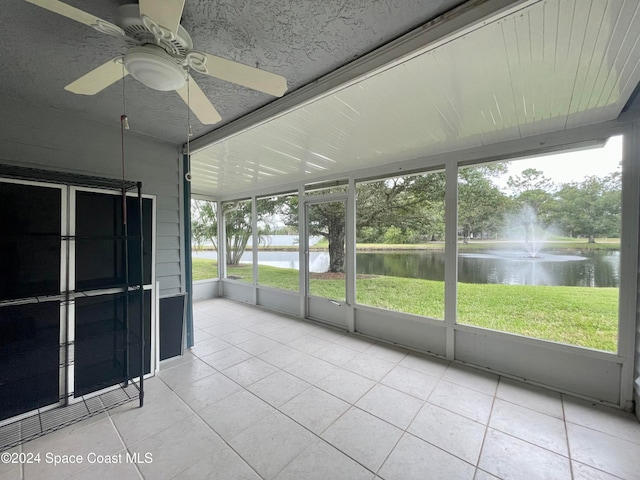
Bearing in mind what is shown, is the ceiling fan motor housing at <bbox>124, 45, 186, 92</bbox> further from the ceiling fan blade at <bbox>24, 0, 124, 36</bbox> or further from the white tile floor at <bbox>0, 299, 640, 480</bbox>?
the white tile floor at <bbox>0, 299, 640, 480</bbox>

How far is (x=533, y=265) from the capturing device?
265 cm

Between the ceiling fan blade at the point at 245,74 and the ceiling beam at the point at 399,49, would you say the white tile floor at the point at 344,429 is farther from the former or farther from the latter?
the ceiling beam at the point at 399,49

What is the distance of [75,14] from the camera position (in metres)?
0.93

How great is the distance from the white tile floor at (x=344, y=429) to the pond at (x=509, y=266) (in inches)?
41.5

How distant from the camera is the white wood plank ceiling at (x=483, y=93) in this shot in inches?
47.4

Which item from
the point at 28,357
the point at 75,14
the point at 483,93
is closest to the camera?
the point at 75,14

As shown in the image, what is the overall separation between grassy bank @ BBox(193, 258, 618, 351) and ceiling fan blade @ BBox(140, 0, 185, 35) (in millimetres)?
3269

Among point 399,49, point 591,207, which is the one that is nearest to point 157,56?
point 399,49

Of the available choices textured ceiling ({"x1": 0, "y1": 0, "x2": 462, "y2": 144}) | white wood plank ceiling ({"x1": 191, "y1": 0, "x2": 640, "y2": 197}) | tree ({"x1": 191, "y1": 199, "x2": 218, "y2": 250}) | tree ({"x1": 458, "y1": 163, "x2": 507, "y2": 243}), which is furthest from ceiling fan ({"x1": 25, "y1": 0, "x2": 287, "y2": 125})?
tree ({"x1": 191, "y1": 199, "x2": 218, "y2": 250})

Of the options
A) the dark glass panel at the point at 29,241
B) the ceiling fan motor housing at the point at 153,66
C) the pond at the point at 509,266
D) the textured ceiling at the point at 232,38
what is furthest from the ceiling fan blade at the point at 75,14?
the pond at the point at 509,266

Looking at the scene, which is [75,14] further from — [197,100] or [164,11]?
[197,100]

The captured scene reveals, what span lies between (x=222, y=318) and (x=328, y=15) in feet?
14.1

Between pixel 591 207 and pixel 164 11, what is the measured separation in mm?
3435

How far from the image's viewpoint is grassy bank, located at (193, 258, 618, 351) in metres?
2.25
